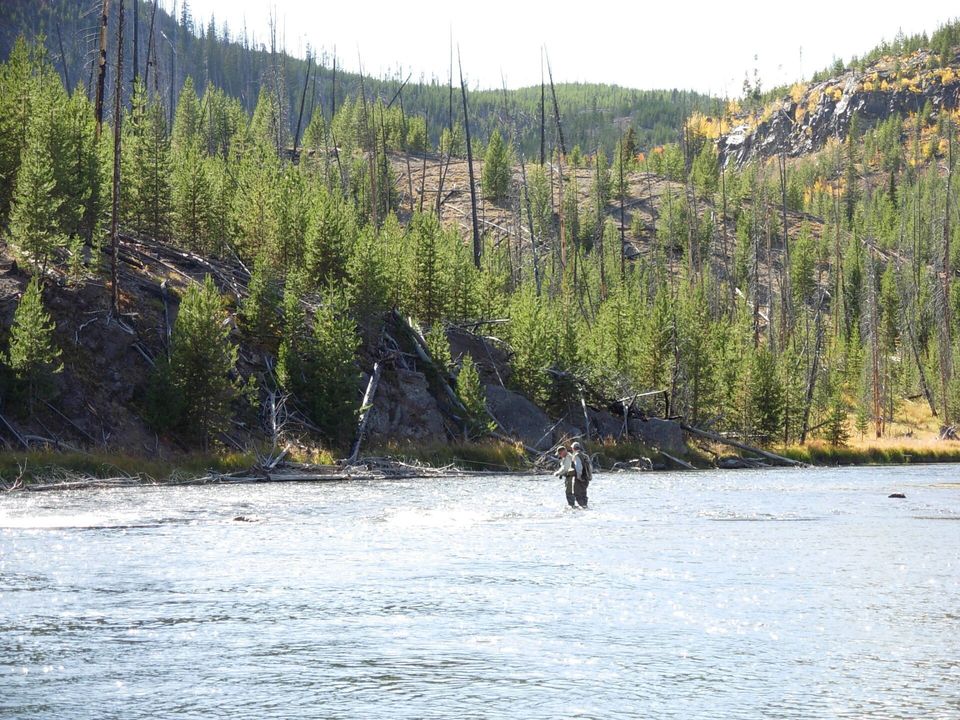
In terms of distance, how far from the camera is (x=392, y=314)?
63.0 meters

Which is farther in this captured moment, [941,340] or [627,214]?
[627,214]

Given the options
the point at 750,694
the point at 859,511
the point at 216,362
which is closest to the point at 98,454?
the point at 216,362

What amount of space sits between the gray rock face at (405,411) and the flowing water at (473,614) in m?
22.7

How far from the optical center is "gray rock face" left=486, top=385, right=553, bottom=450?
5825 centimetres

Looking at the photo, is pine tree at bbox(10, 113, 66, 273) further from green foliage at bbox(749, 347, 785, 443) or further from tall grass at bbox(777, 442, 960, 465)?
green foliage at bbox(749, 347, 785, 443)

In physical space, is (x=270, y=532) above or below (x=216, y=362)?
below

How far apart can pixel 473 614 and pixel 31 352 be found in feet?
103

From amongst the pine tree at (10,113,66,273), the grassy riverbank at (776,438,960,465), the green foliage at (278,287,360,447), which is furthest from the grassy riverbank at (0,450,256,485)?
the grassy riverbank at (776,438,960,465)

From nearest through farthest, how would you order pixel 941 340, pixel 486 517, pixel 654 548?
1. pixel 654 548
2. pixel 486 517
3. pixel 941 340

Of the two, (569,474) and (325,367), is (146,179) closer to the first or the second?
(325,367)

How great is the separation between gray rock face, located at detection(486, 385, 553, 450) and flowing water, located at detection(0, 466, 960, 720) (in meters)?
27.2

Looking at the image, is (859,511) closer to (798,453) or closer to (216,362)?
(216,362)

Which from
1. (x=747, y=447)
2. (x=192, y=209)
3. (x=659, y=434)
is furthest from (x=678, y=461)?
(x=192, y=209)

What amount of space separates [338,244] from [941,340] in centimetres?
6393
